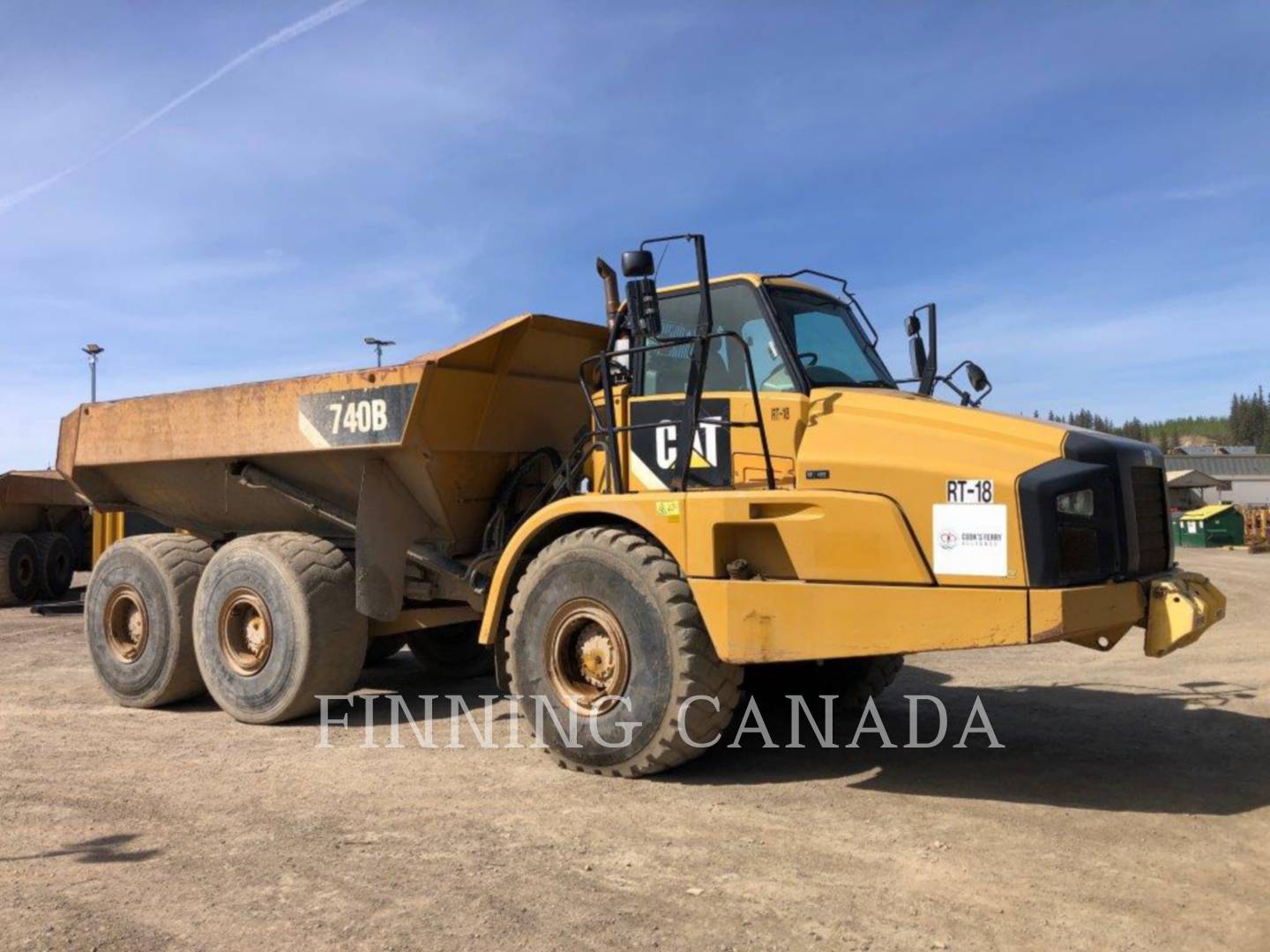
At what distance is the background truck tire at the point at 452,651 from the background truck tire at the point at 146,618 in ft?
6.14

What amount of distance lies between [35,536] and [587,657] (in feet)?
49.7

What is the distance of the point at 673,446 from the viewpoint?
6223mm

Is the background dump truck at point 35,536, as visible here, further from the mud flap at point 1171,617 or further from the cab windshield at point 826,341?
the mud flap at point 1171,617

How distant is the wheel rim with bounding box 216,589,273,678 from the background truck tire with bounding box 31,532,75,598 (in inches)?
454

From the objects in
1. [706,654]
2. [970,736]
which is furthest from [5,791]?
[970,736]

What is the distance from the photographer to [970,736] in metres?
6.93

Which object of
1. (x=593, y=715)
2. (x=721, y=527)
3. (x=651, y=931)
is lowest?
(x=651, y=931)

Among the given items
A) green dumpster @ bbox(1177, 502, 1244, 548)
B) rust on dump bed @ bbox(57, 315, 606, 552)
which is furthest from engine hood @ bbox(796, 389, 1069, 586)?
green dumpster @ bbox(1177, 502, 1244, 548)

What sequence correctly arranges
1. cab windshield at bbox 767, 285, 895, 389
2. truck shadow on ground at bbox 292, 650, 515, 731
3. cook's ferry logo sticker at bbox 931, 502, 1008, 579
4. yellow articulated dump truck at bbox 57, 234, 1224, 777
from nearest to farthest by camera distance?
1. cook's ferry logo sticker at bbox 931, 502, 1008, 579
2. yellow articulated dump truck at bbox 57, 234, 1224, 777
3. cab windshield at bbox 767, 285, 895, 389
4. truck shadow on ground at bbox 292, 650, 515, 731

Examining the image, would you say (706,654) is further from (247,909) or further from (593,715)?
(247,909)

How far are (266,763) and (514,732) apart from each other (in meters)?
1.56

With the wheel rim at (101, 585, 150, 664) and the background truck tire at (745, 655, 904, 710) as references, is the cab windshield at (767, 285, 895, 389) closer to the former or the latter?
the background truck tire at (745, 655, 904, 710)

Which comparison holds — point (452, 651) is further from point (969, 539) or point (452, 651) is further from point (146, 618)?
point (969, 539)

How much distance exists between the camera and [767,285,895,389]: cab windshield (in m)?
6.15
